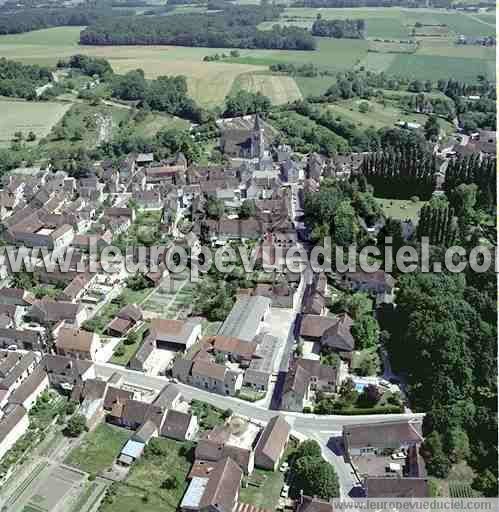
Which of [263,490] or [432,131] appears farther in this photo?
[432,131]

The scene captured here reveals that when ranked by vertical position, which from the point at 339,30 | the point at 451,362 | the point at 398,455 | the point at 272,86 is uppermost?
the point at 339,30

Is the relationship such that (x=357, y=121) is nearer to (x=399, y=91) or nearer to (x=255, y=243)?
(x=399, y=91)

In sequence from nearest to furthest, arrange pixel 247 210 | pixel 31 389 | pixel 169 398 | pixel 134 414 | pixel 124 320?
pixel 134 414
pixel 169 398
pixel 31 389
pixel 124 320
pixel 247 210

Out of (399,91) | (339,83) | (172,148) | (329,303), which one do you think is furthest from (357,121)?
(329,303)

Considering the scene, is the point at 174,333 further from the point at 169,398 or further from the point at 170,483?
the point at 170,483

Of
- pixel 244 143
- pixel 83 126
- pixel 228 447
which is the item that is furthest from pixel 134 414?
pixel 83 126

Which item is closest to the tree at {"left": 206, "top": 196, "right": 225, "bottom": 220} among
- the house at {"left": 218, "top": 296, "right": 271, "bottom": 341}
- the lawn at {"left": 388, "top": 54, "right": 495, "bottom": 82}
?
the house at {"left": 218, "top": 296, "right": 271, "bottom": 341}
